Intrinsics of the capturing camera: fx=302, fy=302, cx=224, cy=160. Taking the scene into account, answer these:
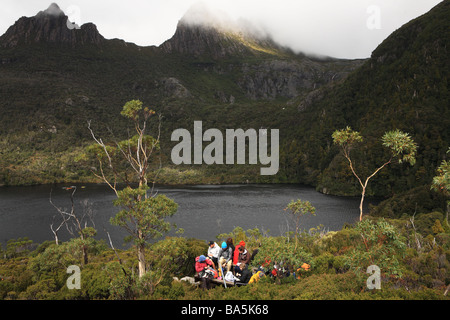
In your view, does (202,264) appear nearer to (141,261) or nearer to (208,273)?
(208,273)

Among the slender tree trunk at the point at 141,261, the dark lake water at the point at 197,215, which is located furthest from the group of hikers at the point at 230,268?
the dark lake water at the point at 197,215

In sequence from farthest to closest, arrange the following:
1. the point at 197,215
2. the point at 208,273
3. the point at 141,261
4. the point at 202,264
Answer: the point at 197,215 → the point at 202,264 → the point at 208,273 → the point at 141,261

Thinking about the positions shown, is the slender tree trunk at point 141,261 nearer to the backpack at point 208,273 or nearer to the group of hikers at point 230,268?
the group of hikers at point 230,268

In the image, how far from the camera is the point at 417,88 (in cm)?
13975

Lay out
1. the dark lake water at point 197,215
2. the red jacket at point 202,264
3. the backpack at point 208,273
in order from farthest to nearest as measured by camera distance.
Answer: the dark lake water at point 197,215
the red jacket at point 202,264
the backpack at point 208,273

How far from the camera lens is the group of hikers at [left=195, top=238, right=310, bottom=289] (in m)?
14.0

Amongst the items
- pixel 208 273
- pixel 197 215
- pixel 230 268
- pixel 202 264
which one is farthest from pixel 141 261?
pixel 197 215

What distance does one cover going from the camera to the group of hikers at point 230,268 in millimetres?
14047

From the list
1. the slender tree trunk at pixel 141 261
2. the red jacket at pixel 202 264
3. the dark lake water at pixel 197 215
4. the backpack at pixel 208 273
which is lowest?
the dark lake water at pixel 197 215

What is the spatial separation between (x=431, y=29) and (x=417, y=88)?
39.8m

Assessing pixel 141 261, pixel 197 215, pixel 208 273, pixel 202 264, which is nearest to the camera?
pixel 141 261

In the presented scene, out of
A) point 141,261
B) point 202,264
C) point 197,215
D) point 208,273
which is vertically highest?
point 141,261

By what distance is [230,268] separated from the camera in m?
14.6
